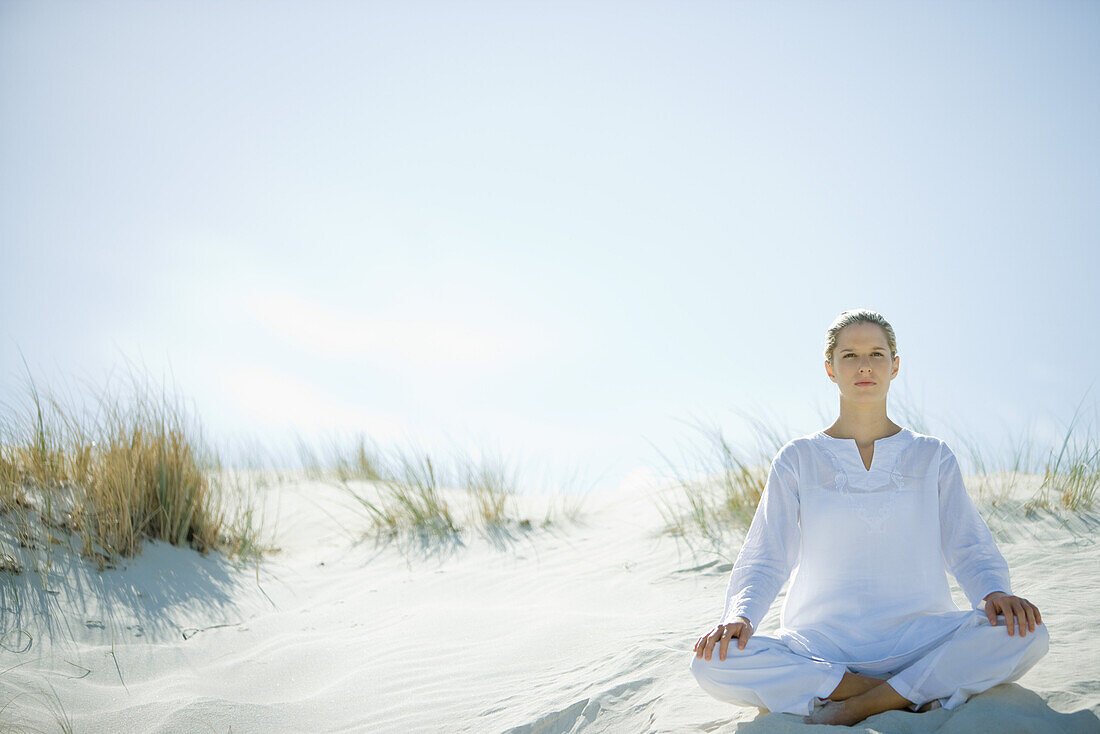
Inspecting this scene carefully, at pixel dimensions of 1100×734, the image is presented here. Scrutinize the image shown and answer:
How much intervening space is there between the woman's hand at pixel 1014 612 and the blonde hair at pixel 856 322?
892 mm

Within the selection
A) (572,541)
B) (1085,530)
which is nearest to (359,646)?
(572,541)

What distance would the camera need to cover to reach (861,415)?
263cm

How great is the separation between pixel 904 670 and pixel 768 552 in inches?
21.5

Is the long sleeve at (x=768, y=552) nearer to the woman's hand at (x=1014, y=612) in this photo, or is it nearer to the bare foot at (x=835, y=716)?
the bare foot at (x=835, y=716)

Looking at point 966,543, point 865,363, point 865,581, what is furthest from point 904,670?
point 865,363

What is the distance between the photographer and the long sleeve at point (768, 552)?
2436 mm

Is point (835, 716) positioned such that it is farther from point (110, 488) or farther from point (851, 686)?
point (110, 488)

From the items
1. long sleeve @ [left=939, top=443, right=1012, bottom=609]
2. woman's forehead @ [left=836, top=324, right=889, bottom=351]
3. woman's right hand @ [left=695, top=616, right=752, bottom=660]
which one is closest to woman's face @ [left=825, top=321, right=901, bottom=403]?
woman's forehead @ [left=836, top=324, right=889, bottom=351]

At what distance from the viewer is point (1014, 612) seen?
2227mm

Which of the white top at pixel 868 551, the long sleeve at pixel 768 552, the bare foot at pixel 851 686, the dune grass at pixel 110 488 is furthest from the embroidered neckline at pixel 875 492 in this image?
the dune grass at pixel 110 488

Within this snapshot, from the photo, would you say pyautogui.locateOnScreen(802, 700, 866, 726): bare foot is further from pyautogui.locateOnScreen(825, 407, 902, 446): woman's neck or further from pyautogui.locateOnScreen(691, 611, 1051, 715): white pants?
pyautogui.locateOnScreen(825, 407, 902, 446): woman's neck

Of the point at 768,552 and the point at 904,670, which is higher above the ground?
the point at 768,552

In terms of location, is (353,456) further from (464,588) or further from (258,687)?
(258,687)

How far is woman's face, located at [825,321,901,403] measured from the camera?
259 centimetres
